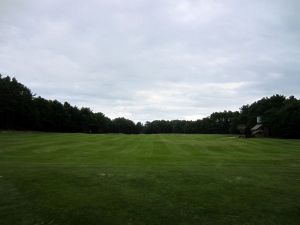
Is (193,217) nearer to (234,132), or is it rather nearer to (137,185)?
(137,185)

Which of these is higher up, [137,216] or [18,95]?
[18,95]

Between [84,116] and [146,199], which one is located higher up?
[84,116]

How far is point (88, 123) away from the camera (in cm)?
12938

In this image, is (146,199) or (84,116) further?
(84,116)

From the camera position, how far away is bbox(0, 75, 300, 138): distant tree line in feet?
254

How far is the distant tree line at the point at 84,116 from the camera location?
77.5m

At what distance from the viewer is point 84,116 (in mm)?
125312

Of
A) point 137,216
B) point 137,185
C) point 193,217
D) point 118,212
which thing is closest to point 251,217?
point 193,217

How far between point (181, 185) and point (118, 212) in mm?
3435

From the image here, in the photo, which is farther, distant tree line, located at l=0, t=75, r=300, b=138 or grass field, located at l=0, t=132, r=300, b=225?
distant tree line, located at l=0, t=75, r=300, b=138

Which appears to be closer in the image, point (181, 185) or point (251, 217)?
point (251, 217)

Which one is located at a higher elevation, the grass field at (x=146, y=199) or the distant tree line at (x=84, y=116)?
the distant tree line at (x=84, y=116)

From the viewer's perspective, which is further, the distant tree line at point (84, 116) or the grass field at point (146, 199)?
the distant tree line at point (84, 116)

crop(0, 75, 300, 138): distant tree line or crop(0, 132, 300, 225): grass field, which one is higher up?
crop(0, 75, 300, 138): distant tree line
